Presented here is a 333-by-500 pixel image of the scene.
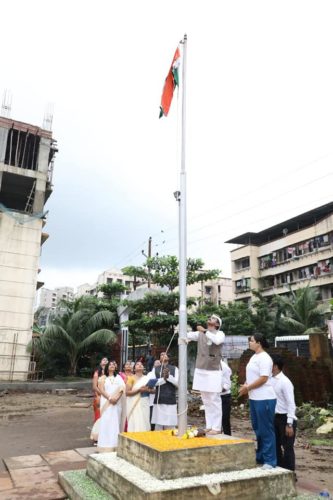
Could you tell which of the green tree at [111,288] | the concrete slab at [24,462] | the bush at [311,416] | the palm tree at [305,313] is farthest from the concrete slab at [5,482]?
the palm tree at [305,313]

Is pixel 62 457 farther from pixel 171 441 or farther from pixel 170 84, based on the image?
pixel 170 84

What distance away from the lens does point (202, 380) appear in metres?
5.34

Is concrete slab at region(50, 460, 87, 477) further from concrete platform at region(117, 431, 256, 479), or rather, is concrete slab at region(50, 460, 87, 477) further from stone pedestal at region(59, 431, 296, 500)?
concrete platform at region(117, 431, 256, 479)

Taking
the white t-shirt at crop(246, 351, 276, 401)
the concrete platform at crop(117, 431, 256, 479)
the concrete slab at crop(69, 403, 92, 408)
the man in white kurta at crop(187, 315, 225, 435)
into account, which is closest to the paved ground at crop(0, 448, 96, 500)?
the concrete platform at crop(117, 431, 256, 479)

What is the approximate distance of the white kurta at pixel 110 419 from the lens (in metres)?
6.10

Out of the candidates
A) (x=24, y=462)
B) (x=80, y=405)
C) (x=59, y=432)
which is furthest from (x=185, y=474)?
(x=80, y=405)

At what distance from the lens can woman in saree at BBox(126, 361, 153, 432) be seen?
6309 millimetres

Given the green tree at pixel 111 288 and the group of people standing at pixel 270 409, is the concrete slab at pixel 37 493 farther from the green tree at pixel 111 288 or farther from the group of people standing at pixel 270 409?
the green tree at pixel 111 288

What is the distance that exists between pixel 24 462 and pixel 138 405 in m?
1.85

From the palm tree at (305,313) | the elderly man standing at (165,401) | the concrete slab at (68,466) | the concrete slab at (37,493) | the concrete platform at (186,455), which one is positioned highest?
the palm tree at (305,313)

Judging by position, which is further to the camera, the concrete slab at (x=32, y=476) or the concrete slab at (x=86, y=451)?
the concrete slab at (x=86, y=451)

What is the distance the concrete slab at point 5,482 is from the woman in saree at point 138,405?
5.94ft

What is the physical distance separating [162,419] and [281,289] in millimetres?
34964

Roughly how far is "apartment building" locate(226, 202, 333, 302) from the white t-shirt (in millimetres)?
30492
